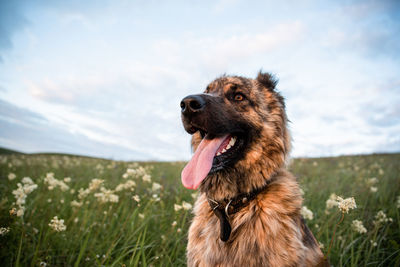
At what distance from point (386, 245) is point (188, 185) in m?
3.66

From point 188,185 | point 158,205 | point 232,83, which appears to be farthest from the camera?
point 158,205

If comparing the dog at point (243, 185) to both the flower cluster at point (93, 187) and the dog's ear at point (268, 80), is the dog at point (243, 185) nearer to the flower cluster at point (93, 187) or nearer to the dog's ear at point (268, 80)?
the dog's ear at point (268, 80)

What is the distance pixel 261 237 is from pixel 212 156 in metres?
0.97

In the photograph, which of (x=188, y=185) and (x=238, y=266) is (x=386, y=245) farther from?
(x=188, y=185)

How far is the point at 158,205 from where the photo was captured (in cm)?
419

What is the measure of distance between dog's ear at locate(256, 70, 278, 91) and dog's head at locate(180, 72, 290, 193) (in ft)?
1.08

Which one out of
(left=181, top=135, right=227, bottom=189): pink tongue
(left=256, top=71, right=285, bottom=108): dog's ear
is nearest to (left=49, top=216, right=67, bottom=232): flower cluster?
(left=181, top=135, right=227, bottom=189): pink tongue

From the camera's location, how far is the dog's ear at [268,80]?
3272 mm

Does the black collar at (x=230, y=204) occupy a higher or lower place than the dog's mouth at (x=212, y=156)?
lower

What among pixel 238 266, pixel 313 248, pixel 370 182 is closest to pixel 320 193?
pixel 370 182

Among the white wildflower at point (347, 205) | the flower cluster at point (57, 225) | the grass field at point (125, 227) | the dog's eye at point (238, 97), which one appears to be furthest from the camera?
the dog's eye at point (238, 97)

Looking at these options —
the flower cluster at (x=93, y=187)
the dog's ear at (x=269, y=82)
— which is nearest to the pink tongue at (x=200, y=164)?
the dog's ear at (x=269, y=82)

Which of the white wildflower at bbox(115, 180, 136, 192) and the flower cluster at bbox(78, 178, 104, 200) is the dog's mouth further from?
the flower cluster at bbox(78, 178, 104, 200)

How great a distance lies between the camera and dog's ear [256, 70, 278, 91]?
3.27 m
